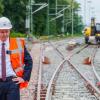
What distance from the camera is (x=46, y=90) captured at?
1372 cm

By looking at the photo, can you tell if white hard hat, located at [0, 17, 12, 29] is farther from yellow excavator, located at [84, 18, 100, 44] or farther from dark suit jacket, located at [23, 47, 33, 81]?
yellow excavator, located at [84, 18, 100, 44]

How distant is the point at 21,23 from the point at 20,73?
253ft

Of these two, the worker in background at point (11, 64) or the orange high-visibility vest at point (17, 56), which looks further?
the orange high-visibility vest at point (17, 56)

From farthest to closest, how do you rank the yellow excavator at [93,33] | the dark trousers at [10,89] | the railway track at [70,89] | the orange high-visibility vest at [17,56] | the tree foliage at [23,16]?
the tree foliage at [23,16] → the yellow excavator at [93,33] → the railway track at [70,89] → the orange high-visibility vest at [17,56] → the dark trousers at [10,89]

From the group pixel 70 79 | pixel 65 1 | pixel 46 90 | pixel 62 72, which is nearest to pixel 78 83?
pixel 70 79

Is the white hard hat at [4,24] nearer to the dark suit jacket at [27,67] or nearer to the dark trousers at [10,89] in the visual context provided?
the dark suit jacket at [27,67]

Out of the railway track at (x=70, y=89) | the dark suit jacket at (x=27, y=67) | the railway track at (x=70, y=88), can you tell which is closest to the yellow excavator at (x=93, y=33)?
the railway track at (x=70, y=88)

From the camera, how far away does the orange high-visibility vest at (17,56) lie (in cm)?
680

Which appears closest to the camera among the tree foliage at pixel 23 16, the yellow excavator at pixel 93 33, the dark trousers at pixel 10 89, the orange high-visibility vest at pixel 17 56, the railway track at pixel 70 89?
the dark trousers at pixel 10 89

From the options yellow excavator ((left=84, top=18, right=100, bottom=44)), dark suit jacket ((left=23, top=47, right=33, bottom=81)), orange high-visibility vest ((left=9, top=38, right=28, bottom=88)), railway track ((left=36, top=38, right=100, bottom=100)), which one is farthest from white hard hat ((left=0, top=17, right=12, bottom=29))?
yellow excavator ((left=84, top=18, right=100, bottom=44))

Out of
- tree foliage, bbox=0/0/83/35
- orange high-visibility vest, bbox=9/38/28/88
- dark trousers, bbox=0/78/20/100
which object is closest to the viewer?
dark trousers, bbox=0/78/20/100

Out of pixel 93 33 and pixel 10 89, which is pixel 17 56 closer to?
pixel 10 89

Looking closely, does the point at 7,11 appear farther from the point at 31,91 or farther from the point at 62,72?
the point at 31,91

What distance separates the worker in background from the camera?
670cm
